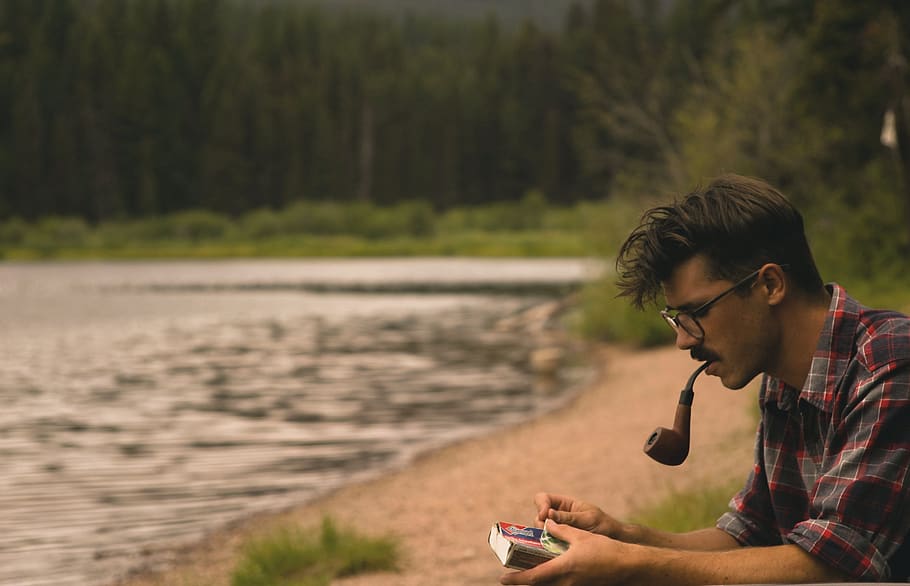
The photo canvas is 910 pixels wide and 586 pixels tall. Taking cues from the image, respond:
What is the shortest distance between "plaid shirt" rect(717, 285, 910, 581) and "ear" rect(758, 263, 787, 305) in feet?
0.36

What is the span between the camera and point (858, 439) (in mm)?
2396

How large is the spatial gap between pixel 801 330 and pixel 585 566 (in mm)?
689

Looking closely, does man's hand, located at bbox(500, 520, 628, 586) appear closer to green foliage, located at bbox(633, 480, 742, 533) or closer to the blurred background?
the blurred background

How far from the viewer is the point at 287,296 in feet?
132

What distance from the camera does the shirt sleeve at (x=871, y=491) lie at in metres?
2.35

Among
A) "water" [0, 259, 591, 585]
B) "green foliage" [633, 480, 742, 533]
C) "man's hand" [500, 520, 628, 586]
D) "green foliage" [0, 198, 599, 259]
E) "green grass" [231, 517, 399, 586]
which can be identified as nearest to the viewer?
"man's hand" [500, 520, 628, 586]

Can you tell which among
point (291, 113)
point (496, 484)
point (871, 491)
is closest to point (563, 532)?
point (871, 491)

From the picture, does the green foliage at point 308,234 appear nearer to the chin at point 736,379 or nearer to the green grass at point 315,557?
the green grass at point 315,557

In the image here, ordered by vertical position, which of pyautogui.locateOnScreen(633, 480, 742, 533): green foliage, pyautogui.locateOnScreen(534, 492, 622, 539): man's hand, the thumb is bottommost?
pyautogui.locateOnScreen(633, 480, 742, 533): green foliage

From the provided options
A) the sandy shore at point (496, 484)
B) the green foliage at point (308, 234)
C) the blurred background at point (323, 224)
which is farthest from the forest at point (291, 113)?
the sandy shore at point (496, 484)

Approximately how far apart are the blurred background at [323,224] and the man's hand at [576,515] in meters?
0.79

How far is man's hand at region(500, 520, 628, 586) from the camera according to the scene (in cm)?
246

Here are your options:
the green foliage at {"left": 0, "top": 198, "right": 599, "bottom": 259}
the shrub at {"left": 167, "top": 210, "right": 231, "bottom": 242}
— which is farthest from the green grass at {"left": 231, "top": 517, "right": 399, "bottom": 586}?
the shrub at {"left": 167, "top": 210, "right": 231, "bottom": 242}

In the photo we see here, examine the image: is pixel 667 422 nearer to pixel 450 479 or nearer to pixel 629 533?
pixel 450 479
